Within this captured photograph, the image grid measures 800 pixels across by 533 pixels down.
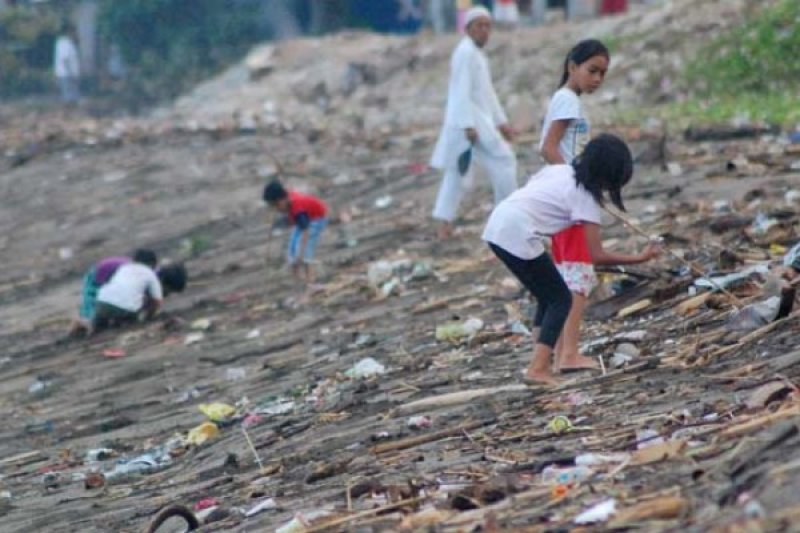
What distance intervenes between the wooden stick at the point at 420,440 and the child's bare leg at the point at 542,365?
0.51m

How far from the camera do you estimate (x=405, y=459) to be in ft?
24.1

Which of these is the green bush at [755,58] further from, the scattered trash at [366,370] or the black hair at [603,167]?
the black hair at [603,167]

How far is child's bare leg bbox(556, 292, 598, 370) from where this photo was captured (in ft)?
26.7

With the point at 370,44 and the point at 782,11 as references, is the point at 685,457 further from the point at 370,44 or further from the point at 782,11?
the point at 370,44

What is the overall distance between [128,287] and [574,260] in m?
6.00

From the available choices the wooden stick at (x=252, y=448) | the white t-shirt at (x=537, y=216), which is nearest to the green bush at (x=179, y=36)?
the wooden stick at (x=252, y=448)

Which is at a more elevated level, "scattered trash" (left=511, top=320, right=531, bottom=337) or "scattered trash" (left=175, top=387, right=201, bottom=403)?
"scattered trash" (left=511, top=320, right=531, bottom=337)

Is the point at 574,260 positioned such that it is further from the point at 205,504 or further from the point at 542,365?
the point at 205,504

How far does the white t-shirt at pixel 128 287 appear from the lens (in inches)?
530

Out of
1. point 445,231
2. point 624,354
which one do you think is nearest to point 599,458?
point 624,354

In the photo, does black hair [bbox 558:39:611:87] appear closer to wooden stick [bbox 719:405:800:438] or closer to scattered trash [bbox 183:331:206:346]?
wooden stick [bbox 719:405:800:438]

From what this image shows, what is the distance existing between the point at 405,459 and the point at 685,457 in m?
1.64

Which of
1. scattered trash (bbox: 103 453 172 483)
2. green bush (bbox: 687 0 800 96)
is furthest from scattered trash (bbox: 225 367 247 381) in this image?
green bush (bbox: 687 0 800 96)

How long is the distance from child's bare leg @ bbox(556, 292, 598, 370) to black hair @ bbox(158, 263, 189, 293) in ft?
20.1
